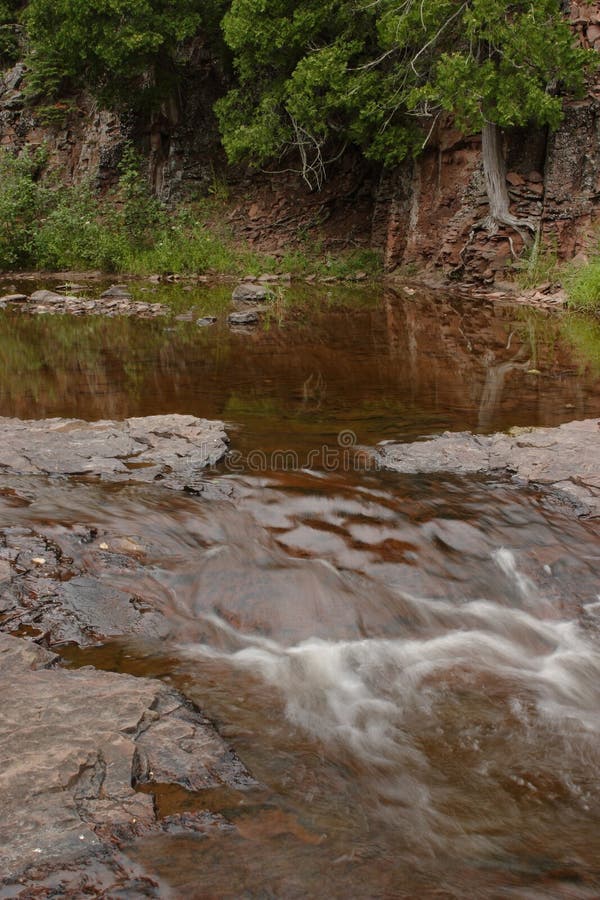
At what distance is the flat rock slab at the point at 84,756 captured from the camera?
1.73 m

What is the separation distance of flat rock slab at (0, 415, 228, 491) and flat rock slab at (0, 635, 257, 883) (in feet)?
6.28

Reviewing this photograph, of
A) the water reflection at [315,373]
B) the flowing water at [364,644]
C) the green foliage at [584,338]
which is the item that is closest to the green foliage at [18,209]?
the water reflection at [315,373]

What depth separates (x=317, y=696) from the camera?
2713 millimetres

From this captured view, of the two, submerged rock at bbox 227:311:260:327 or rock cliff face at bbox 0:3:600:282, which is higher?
rock cliff face at bbox 0:3:600:282

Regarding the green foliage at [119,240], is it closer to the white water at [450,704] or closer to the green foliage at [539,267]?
the green foliage at [539,267]

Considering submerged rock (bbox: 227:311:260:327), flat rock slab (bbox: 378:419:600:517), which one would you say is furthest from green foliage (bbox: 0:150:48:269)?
flat rock slab (bbox: 378:419:600:517)

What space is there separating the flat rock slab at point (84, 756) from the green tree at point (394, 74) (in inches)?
517

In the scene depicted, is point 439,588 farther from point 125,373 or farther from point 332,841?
point 125,373

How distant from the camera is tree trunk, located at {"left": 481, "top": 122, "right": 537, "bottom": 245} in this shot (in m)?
14.3

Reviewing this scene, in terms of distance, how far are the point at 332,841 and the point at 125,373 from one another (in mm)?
6079

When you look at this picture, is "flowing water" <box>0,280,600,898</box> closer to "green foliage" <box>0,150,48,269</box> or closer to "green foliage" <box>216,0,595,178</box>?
"green foliage" <box>216,0,595,178</box>

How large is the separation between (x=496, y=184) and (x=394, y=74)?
A: 3.44 meters

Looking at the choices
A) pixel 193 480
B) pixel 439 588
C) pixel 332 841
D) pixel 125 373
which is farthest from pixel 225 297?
pixel 332 841

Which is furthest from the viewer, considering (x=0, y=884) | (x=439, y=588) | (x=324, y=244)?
(x=324, y=244)
